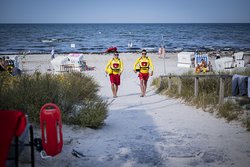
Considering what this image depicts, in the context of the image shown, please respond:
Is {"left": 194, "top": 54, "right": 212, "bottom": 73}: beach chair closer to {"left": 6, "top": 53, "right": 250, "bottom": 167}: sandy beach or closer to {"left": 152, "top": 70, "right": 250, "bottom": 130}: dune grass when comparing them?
{"left": 152, "top": 70, "right": 250, "bottom": 130}: dune grass

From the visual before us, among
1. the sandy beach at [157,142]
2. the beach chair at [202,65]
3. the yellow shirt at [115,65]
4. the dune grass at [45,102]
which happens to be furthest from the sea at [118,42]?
the dune grass at [45,102]

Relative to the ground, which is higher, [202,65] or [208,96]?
[202,65]

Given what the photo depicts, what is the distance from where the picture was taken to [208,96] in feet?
26.0

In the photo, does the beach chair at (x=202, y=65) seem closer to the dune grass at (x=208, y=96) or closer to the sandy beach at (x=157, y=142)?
the dune grass at (x=208, y=96)

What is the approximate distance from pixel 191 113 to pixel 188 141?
92.9 inches

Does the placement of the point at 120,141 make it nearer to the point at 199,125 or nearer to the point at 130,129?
the point at 130,129

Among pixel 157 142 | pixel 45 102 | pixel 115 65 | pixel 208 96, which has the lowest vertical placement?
pixel 157 142

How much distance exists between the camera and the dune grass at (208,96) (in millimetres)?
6512

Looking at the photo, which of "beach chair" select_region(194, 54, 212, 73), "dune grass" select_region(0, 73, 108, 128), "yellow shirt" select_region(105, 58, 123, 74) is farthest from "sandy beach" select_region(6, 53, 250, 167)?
"beach chair" select_region(194, 54, 212, 73)

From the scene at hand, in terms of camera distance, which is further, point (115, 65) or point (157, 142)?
point (115, 65)

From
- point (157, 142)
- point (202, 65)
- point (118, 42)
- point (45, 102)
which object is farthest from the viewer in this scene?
point (118, 42)

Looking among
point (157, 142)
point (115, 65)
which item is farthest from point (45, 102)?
point (115, 65)

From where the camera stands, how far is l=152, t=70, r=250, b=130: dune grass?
21.4ft

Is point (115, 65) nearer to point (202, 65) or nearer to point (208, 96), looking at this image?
point (208, 96)
